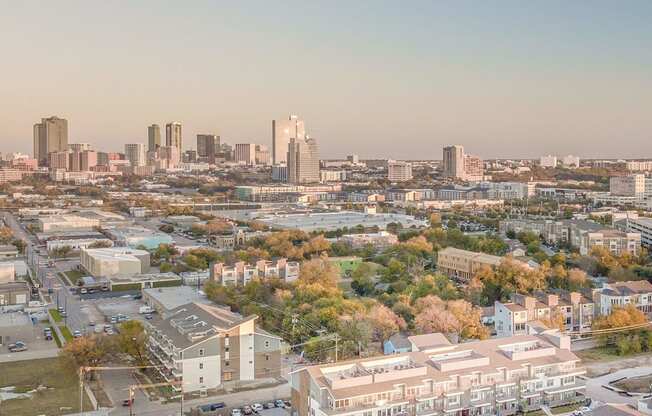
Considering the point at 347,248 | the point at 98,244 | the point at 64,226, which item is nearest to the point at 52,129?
the point at 64,226

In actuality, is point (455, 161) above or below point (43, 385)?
above

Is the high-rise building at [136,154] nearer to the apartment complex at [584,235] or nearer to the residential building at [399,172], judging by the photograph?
the residential building at [399,172]

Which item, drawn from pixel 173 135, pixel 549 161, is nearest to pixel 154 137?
pixel 173 135

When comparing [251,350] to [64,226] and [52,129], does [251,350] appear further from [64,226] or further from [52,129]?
[52,129]

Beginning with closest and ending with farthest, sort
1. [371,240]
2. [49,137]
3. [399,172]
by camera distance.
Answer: [371,240] < [399,172] < [49,137]

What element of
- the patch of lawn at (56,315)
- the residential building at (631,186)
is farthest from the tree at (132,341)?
the residential building at (631,186)

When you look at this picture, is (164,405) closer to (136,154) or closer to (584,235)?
(584,235)
